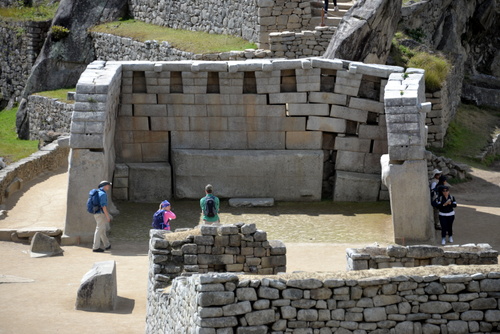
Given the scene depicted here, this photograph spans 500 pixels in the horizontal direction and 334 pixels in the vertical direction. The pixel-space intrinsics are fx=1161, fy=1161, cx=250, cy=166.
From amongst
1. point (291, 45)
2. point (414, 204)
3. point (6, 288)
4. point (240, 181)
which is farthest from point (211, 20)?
point (6, 288)

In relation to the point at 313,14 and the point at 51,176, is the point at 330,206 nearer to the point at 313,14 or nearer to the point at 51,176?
the point at 51,176

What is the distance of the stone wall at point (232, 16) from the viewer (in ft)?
107

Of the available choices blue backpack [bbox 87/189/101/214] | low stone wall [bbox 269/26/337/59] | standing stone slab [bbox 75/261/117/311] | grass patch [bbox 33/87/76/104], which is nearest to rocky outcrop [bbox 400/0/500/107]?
low stone wall [bbox 269/26/337/59]

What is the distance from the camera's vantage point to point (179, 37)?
3566 cm

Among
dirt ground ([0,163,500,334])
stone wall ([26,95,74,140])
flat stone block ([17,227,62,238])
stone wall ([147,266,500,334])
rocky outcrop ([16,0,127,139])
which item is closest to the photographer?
stone wall ([147,266,500,334])

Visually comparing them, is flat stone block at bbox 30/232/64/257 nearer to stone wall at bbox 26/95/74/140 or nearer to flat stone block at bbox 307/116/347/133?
flat stone block at bbox 307/116/347/133

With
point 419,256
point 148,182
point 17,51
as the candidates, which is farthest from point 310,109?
point 17,51

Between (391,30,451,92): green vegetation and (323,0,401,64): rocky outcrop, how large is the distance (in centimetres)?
127

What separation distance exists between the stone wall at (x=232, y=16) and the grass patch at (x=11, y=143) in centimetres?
597

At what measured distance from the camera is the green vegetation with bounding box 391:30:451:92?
2734 cm

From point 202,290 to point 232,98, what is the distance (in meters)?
12.0

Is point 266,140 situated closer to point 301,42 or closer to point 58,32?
point 301,42

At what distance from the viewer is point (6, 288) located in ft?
55.6

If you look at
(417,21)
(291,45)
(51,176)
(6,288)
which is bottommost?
(6,288)
